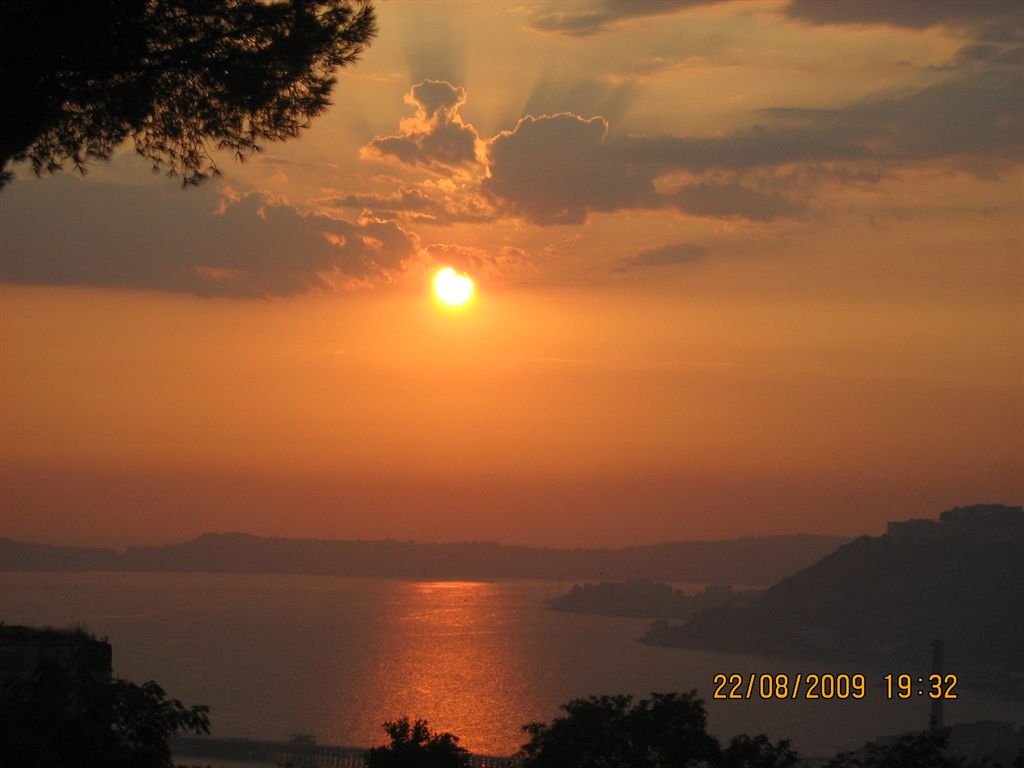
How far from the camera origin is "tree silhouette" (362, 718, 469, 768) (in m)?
15.2

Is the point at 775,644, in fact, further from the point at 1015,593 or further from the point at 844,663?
the point at 1015,593

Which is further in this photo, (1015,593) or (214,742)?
(1015,593)

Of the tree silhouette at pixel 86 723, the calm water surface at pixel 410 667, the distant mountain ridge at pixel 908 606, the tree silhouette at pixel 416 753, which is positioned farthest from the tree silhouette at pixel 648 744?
the distant mountain ridge at pixel 908 606

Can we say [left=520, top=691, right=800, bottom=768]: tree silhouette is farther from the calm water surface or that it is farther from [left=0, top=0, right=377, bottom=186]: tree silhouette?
the calm water surface

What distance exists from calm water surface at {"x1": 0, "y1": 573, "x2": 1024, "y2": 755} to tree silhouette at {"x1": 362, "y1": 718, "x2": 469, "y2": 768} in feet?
152

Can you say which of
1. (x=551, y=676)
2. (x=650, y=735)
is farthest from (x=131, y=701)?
(x=551, y=676)

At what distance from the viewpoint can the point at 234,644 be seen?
10412cm

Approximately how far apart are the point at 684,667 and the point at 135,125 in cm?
9315

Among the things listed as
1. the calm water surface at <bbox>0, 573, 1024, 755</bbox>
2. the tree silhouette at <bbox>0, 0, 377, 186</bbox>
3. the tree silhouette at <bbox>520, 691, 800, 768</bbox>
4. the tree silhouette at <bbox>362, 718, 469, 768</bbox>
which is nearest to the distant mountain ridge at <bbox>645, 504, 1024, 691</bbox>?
the calm water surface at <bbox>0, 573, 1024, 755</bbox>

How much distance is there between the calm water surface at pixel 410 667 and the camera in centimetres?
6975

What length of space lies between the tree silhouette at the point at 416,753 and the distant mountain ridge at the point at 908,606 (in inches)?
3276

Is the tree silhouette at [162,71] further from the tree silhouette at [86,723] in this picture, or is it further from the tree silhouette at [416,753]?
the tree silhouette at [416,753]
